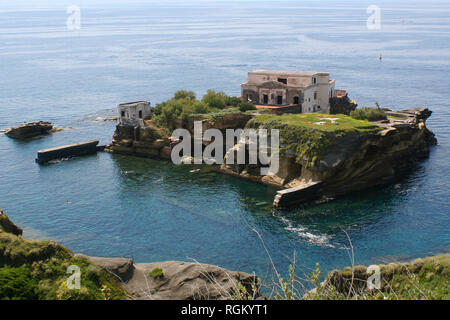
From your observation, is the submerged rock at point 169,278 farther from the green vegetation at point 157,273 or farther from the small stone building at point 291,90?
the small stone building at point 291,90

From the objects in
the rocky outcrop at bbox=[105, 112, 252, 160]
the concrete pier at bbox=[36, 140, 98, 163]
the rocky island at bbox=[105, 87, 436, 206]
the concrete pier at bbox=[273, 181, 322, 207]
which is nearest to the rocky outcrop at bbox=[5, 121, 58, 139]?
the concrete pier at bbox=[36, 140, 98, 163]

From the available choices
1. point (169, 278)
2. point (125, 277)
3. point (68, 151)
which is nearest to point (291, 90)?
point (68, 151)

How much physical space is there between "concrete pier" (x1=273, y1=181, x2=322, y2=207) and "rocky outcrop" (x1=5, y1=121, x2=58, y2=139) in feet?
172

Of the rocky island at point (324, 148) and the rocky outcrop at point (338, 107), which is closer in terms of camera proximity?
the rocky island at point (324, 148)

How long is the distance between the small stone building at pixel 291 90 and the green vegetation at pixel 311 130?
13.7 meters

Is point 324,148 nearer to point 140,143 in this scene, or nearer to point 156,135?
point 156,135

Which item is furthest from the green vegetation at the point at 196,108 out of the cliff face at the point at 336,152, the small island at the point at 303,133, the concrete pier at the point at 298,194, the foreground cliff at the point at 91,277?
the foreground cliff at the point at 91,277

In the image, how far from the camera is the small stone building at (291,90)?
81.6 m

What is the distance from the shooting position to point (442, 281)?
2861 centimetres

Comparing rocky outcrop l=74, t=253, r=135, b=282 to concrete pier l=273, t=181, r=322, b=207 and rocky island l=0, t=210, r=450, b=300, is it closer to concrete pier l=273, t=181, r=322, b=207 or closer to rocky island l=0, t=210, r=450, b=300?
rocky island l=0, t=210, r=450, b=300

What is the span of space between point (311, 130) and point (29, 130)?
5334 cm

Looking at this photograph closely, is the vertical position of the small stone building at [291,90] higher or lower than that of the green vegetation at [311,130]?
higher

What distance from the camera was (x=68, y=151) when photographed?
255 feet
